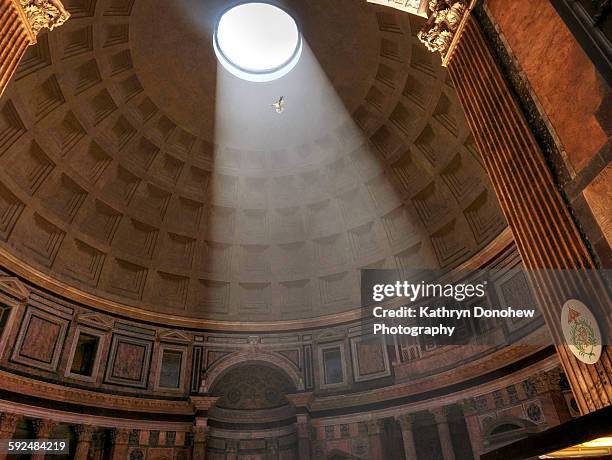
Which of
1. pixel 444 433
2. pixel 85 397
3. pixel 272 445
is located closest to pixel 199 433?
pixel 272 445

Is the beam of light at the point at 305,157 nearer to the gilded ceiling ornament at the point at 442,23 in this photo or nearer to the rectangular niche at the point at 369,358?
the rectangular niche at the point at 369,358

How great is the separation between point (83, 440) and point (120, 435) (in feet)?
3.97

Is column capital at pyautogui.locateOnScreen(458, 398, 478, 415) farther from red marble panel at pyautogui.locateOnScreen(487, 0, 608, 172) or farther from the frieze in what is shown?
red marble panel at pyautogui.locateOnScreen(487, 0, 608, 172)

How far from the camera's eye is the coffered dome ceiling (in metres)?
15.6

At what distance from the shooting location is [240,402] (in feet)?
60.8

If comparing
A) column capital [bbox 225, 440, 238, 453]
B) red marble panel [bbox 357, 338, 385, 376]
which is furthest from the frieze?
red marble panel [bbox 357, 338, 385, 376]

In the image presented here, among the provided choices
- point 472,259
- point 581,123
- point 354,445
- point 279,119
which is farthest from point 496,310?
point 279,119

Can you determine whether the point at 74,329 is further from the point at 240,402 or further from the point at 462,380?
the point at 462,380

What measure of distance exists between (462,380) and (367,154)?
10463mm

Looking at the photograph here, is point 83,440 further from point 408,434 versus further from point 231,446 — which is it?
point 408,434

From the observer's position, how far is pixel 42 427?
529 inches

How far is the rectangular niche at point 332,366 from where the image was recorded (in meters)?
18.0

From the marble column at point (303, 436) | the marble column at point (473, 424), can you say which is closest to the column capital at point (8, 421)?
the marble column at point (303, 436)

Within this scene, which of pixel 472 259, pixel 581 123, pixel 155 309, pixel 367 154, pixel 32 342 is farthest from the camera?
pixel 367 154
